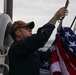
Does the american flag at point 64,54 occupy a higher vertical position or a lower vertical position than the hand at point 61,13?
lower

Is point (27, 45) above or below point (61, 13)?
below

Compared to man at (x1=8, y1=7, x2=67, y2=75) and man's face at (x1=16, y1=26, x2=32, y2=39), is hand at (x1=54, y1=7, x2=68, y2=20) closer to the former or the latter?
man at (x1=8, y1=7, x2=67, y2=75)

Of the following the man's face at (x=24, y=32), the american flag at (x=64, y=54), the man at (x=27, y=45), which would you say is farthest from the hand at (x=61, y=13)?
the man's face at (x=24, y=32)

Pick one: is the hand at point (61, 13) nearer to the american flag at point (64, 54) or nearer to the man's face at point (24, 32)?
the american flag at point (64, 54)

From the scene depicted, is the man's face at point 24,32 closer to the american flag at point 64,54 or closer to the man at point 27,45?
the man at point 27,45

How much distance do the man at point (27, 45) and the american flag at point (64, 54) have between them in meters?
0.13

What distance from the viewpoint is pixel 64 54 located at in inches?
102

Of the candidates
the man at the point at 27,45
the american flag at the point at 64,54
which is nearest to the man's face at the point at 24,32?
the man at the point at 27,45

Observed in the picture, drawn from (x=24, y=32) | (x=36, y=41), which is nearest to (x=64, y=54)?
(x=36, y=41)

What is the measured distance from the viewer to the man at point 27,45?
252 centimetres

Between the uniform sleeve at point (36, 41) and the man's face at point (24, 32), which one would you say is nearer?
the uniform sleeve at point (36, 41)

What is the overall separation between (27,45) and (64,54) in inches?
11.1

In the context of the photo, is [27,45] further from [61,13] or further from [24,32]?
[61,13]

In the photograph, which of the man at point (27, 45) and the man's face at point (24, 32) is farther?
the man's face at point (24, 32)
